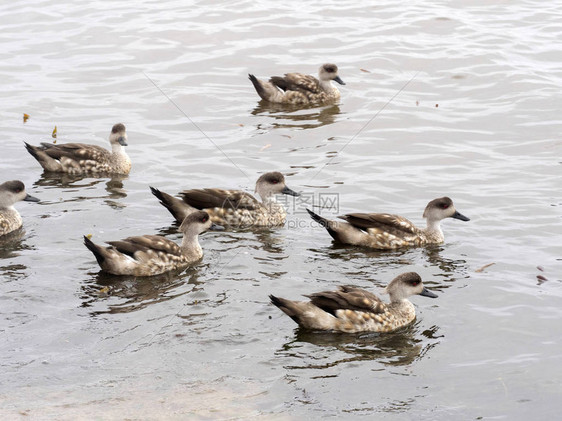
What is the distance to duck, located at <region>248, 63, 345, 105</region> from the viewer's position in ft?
63.4

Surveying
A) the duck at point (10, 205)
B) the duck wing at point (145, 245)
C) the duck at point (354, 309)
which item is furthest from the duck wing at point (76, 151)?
the duck at point (354, 309)

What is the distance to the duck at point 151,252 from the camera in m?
11.9

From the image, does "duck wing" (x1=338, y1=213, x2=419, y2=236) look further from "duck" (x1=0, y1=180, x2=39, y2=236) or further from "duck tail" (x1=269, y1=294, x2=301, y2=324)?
"duck" (x1=0, y1=180, x2=39, y2=236)

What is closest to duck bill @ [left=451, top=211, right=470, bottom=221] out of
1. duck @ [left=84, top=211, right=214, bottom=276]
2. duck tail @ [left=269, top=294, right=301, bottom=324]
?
duck @ [left=84, top=211, right=214, bottom=276]

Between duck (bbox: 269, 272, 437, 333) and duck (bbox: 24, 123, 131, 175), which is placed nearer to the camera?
duck (bbox: 269, 272, 437, 333)

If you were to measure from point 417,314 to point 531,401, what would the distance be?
2.42 meters

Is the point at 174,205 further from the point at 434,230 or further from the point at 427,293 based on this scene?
the point at 427,293

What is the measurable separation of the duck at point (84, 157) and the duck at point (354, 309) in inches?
258

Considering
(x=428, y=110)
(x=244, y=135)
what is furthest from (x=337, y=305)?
(x=428, y=110)

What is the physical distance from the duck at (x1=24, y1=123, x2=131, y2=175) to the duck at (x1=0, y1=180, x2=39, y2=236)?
1876 millimetres

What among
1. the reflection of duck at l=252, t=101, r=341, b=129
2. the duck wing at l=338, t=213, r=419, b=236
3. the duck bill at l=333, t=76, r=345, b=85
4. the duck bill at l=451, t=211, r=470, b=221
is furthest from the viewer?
the duck bill at l=333, t=76, r=345, b=85

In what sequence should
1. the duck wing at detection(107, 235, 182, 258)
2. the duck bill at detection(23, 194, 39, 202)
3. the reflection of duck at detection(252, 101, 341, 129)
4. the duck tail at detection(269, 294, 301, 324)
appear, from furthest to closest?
the reflection of duck at detection(252, 101, 341, 129)
the duck bill at detection(23, 194, 39, 202)
the duck wing at detection(107, 235, 182, 258)
the duck tail at detection(269, 294, 301, 324)

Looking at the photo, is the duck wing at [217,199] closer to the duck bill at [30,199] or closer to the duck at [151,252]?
the duck at [151,252]

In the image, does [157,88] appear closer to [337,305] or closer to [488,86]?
[488,86]
